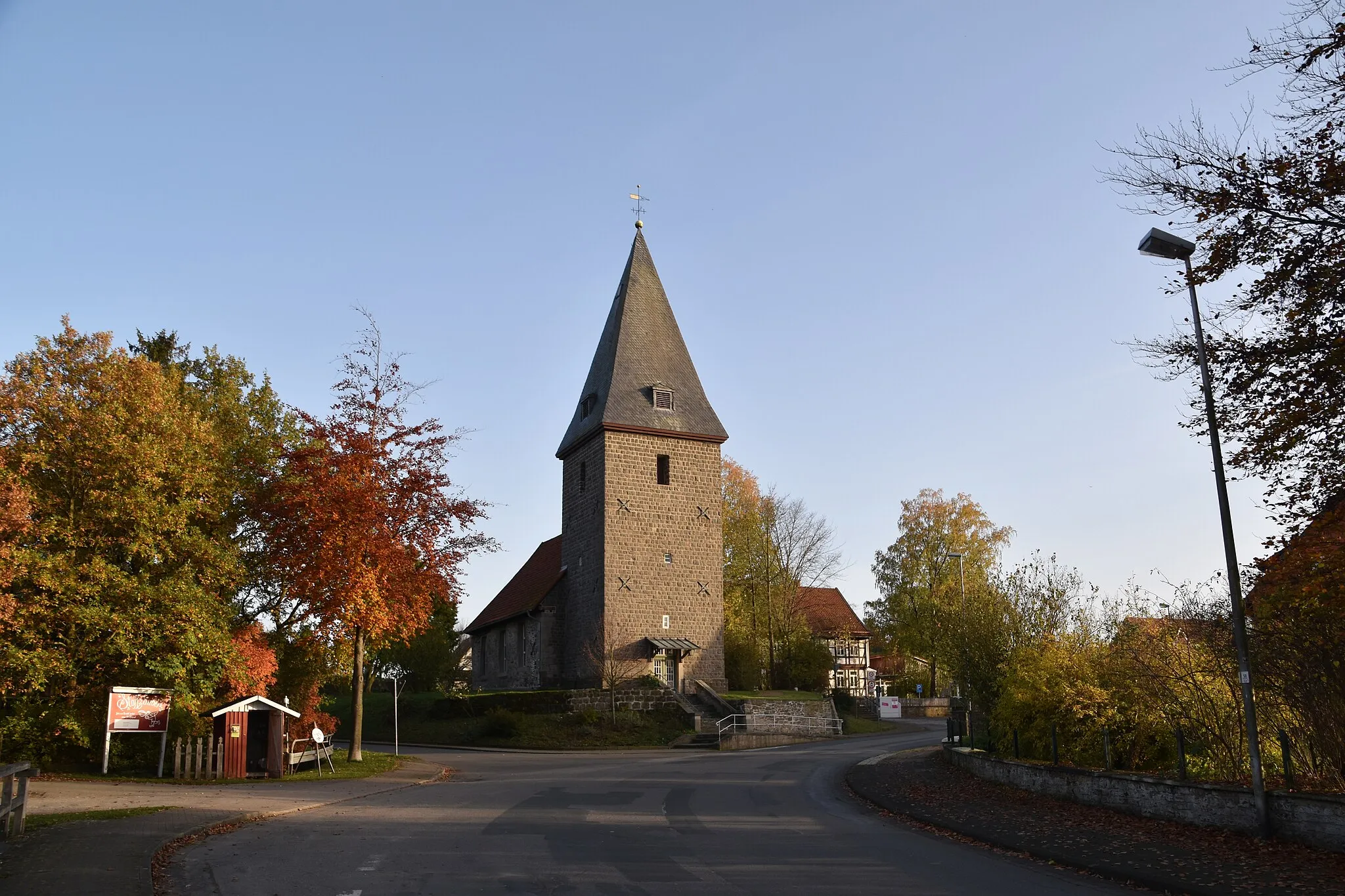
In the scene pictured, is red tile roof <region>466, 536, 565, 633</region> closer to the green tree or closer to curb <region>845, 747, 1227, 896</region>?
the green tree

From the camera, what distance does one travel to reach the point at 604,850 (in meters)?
11.5

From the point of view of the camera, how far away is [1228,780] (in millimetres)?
12500

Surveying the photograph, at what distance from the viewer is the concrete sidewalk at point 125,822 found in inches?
A: 367

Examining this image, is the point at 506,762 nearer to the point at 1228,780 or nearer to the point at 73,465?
the point at 73,465

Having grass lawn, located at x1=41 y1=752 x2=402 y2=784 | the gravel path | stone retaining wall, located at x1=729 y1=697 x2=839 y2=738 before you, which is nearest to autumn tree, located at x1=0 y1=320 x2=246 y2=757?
grass lawn, located at x1=41 y1=752 x2=402 y2=784

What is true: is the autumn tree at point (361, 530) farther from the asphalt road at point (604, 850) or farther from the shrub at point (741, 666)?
the shrub at point (741, 666)

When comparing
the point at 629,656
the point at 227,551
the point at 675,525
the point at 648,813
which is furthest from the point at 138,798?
the point at 675,525

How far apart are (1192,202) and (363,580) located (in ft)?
63.4

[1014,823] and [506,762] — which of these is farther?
[506,762]

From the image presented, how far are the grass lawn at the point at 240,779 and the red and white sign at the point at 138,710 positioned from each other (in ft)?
3.13

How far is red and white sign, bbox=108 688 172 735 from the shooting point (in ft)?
67.7

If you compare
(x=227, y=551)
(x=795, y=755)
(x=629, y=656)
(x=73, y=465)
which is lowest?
(x=795, y=755)

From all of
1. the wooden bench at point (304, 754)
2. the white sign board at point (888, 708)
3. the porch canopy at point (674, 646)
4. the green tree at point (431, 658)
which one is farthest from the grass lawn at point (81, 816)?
the green tree at point (431, 658)

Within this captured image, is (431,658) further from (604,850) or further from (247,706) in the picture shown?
(604,850)
